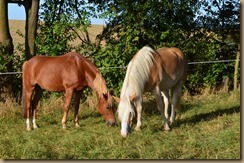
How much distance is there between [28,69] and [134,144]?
3303 millimetres

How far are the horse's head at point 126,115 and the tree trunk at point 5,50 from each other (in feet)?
14.3

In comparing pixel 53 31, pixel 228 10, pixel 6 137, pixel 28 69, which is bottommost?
pixel 6 137

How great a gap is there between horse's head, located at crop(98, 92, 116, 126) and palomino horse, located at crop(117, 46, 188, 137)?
2.36 ft

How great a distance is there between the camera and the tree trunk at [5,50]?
9.36 m

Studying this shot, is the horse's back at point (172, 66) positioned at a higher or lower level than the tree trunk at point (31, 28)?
lower

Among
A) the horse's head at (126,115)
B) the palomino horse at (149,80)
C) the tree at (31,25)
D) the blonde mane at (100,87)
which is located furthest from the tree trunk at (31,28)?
the horse's head at (126,115)

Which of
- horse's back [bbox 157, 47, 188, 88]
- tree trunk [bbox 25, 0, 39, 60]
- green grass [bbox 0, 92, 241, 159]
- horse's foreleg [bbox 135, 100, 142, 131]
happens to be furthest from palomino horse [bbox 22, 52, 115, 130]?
tree trunk [bbox 25, 0, 39, 60]

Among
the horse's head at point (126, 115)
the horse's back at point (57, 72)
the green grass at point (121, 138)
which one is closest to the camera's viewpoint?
the green grass at point (121, 138)

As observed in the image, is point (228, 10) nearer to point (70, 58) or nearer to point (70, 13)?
point (70, 13)

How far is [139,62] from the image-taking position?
655 centimetres

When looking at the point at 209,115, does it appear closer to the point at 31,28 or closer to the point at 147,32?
the point at 147,32

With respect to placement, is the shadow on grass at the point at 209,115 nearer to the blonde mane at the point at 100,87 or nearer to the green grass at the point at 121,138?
the green grass at the point at 121,138

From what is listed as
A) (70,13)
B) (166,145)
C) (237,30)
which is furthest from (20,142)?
(237,30)

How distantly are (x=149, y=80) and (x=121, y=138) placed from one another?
54.5 inches
